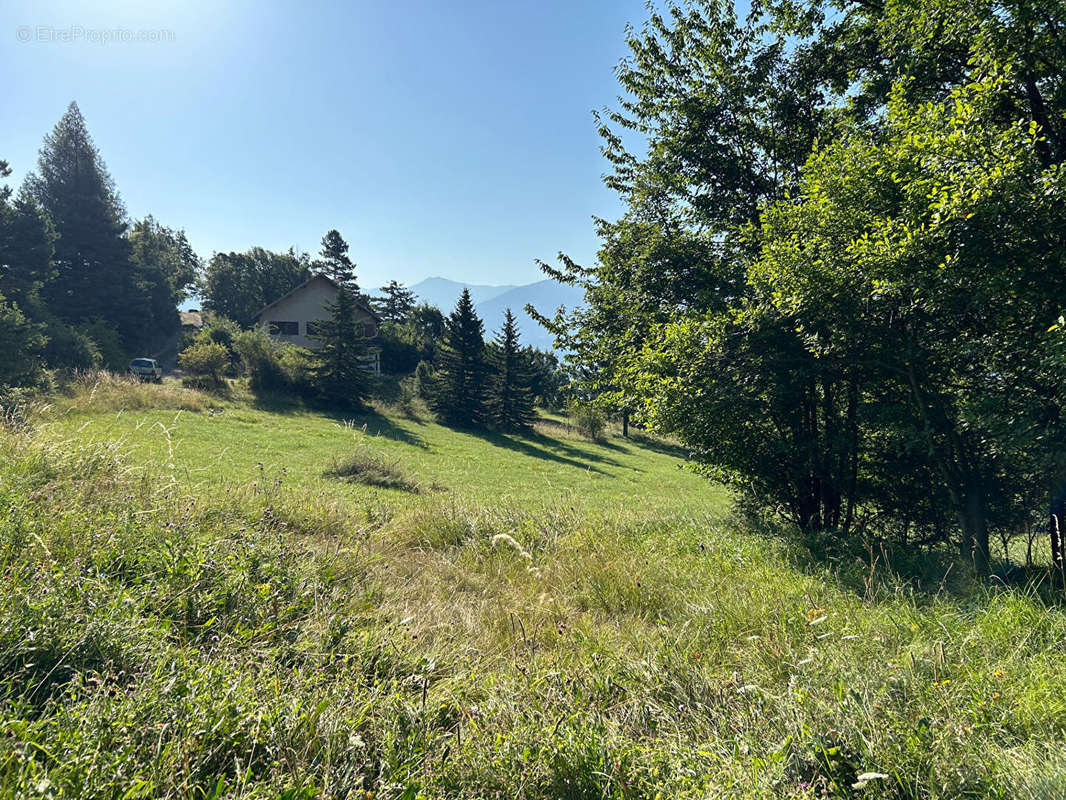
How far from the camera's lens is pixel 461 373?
3000 cm

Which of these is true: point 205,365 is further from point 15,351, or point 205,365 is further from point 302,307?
point 302,307

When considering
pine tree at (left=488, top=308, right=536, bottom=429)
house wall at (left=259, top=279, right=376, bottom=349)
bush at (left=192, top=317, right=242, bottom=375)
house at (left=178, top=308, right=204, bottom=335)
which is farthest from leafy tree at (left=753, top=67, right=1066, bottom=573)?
house at (left=178, top=308, right=204, bottom=335)

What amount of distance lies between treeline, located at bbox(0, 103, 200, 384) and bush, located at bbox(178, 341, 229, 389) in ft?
19.9

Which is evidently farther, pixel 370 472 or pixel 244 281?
pixel 244 281

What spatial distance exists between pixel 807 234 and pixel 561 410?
38.7 metres

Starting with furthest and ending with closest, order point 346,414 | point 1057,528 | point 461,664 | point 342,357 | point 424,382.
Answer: point 424,382 < point 342,357 < point 346,414 < point 1057,528 < point 461,664

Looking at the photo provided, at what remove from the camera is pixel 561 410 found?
4469cm

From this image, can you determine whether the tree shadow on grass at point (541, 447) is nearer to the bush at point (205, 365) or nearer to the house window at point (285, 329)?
the bush at point (205, 365)

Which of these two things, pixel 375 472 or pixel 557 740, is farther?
pixel 375 472

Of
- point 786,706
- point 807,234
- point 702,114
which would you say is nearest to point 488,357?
point 702,114

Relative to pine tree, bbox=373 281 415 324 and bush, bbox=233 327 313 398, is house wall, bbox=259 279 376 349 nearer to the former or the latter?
bush, bbox=233 327 313 398

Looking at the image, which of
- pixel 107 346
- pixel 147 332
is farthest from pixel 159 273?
pixel 107 346

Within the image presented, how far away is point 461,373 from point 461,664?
27554mm

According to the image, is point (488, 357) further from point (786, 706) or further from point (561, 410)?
point (786, 706)
